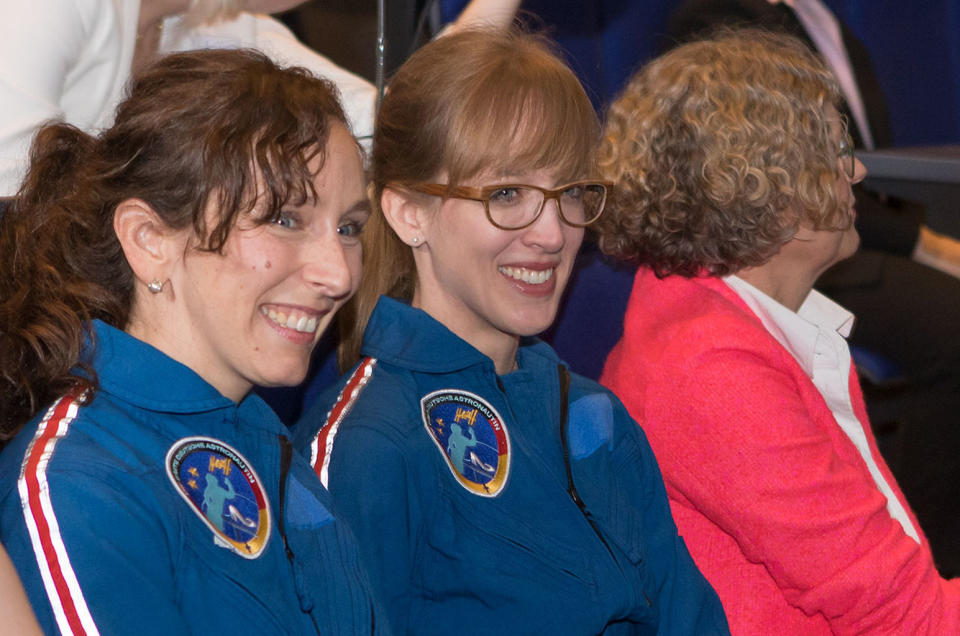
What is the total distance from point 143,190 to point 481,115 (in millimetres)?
433

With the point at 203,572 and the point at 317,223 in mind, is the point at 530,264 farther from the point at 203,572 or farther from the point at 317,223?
the point at 203,572

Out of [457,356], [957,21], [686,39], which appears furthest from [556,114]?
[957,21]

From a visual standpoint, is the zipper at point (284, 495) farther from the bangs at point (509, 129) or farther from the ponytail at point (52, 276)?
the bangs at point (509, 129)

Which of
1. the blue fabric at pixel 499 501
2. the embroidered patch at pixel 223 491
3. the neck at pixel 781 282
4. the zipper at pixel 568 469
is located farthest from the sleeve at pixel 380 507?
the neck at pixel 781 282

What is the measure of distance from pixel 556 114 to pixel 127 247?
1.79 feet

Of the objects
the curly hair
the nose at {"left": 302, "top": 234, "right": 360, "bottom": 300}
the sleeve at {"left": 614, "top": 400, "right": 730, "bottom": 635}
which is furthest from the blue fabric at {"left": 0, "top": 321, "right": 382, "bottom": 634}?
the curly hair

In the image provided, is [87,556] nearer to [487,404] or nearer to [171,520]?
[171,520]

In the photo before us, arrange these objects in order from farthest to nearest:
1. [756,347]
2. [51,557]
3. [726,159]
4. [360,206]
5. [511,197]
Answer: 1. [726,159]
2. [756,347]
3. [511,197]
4. [360,206]
5. [51,557]

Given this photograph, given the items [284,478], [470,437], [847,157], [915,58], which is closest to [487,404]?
[470,437]

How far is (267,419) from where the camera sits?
1135 millimetres

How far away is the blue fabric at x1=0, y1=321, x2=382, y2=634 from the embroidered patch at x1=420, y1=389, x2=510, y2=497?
7.3 inches

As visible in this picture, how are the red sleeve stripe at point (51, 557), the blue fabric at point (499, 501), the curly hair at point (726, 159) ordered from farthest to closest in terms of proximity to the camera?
the curly hair at point (726, 159)
the blue fabric at point (499, 501)
the red sleeve stripe at point (51, 557)

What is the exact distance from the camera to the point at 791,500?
1406mm

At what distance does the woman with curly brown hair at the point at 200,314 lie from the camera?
96 centimetres
